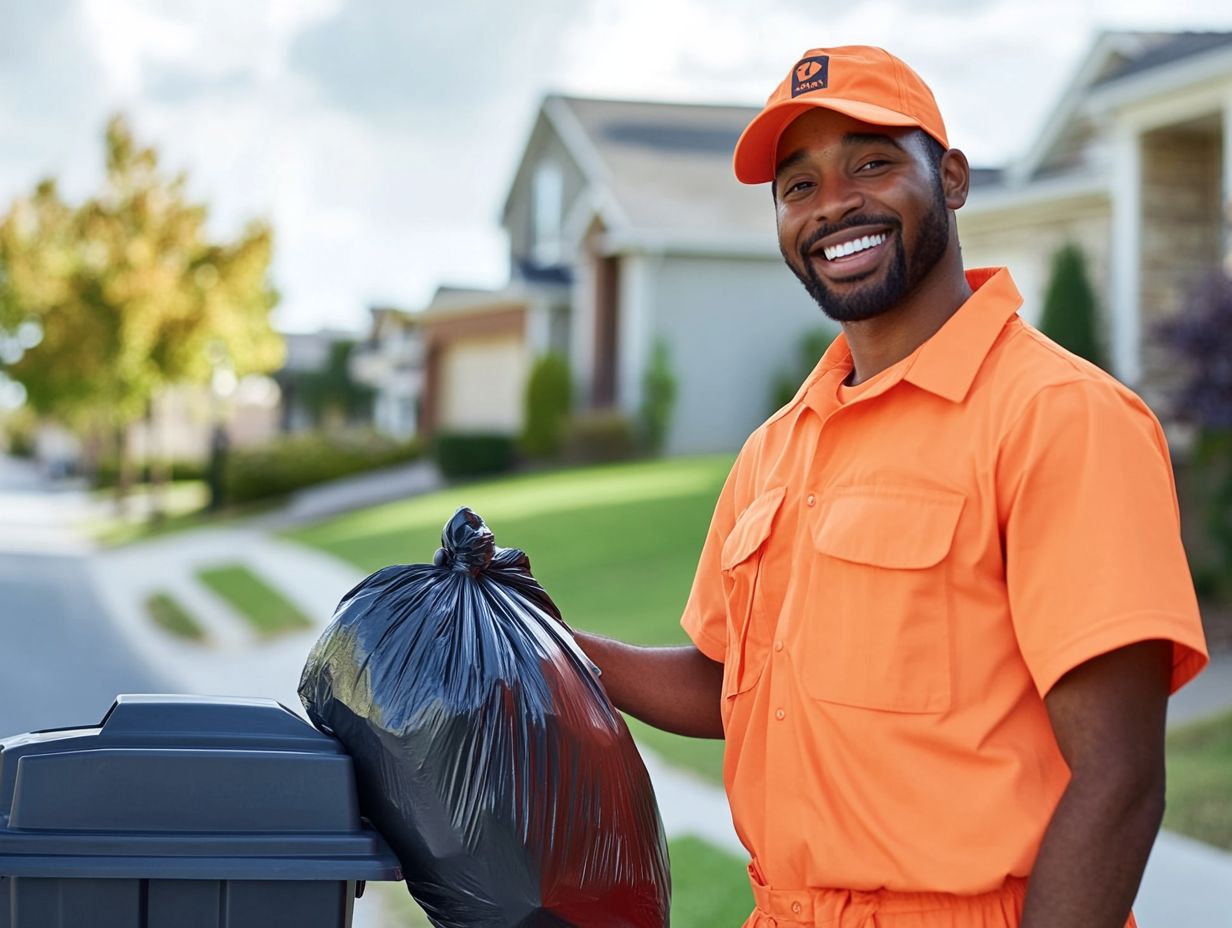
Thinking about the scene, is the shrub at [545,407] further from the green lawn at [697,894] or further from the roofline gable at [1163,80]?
the green lawn at [697,894]

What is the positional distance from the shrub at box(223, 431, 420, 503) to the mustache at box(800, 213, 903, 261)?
88.7 ft

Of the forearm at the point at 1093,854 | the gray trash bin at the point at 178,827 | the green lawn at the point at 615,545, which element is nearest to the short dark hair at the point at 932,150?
the forearm at the point at 1093,854

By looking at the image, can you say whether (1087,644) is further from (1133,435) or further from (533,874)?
(533,874)

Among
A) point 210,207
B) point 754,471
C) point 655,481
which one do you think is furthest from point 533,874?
point 210,207

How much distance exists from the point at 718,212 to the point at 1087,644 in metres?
25.0

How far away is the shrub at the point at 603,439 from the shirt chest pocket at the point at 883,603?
22533 mm

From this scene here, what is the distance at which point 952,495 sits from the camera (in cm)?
188

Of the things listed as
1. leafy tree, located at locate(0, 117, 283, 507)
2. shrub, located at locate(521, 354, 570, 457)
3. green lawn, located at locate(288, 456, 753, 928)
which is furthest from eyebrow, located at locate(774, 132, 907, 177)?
leafy tree, located at locate(0, 117, 283, 507)

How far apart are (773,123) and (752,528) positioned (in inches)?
23.7

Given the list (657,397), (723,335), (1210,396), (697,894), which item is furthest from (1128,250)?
(723,335)

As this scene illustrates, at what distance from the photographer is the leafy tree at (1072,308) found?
1489cm

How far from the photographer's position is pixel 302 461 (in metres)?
29.4

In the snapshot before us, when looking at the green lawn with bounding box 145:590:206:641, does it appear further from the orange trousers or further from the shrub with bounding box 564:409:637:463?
the orange trousers

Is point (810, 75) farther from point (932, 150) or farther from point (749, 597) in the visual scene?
point (749, 597)
